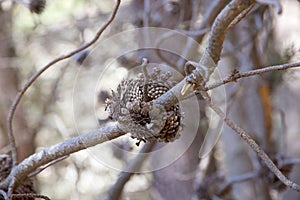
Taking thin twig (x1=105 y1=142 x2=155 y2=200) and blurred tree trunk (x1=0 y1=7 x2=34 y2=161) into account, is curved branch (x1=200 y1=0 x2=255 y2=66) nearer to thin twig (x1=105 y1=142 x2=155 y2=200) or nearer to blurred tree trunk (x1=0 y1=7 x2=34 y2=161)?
thin twig (x1=105 y1=142 x2=155 y2=200)

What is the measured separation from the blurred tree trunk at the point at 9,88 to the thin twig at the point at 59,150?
56.8 inches

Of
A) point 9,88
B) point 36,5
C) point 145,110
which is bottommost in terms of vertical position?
point 145,110

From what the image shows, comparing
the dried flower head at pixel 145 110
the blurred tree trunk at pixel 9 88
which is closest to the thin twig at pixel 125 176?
the dried flower head at pixel 145 110

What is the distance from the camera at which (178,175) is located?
2.12m

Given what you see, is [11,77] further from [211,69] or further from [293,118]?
[211,69]

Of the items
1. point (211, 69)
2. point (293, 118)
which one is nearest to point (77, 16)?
point (293, 118)

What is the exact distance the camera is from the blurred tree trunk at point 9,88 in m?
2.28

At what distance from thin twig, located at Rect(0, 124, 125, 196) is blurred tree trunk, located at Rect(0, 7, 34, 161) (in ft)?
4.73

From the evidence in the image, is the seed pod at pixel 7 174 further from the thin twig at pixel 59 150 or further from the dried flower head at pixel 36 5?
the dried flower head at pixel 36 5

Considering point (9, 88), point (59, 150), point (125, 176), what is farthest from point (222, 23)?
point (9, 88)

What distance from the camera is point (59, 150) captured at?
2.47 feet

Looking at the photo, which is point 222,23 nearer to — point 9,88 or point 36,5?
point 36,5

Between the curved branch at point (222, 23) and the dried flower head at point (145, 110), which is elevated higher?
the curved branch at point (222, 23)

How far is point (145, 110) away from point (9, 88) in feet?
6.31
